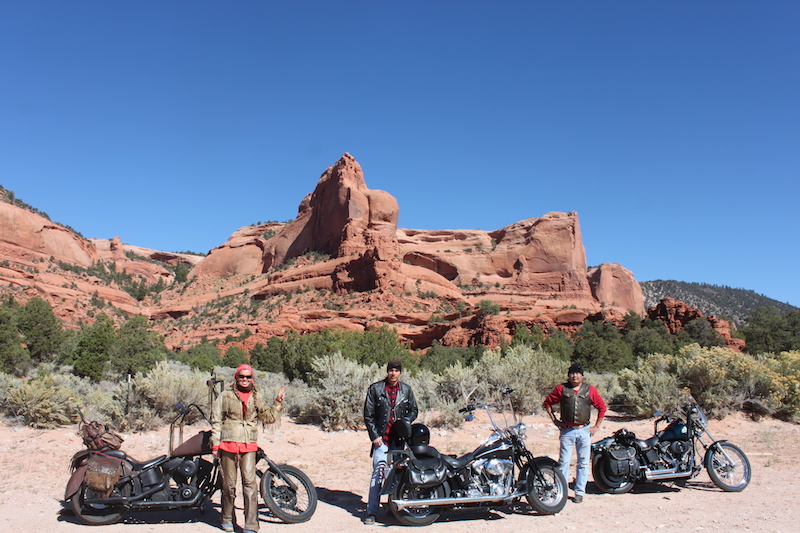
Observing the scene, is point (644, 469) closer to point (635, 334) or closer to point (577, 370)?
point (577, 370)

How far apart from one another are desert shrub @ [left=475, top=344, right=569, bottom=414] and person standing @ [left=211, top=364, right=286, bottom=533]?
8220mm

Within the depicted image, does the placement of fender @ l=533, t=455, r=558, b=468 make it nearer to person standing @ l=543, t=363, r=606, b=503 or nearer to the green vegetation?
person standing @ l=543, t=363, r=606, b=503

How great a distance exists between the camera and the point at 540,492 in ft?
17.7

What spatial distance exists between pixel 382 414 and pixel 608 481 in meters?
2.94

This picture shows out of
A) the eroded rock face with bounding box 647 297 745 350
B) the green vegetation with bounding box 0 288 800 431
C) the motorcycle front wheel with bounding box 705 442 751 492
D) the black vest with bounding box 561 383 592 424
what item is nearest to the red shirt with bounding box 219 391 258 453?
the black vest with bounding box 561 383 592 424

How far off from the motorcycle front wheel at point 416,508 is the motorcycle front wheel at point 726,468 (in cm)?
359

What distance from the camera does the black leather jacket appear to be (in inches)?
209

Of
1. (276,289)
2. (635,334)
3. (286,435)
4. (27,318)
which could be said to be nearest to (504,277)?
(276,289)

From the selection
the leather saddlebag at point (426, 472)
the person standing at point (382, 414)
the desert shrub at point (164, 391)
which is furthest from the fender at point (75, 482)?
the desert shrub at point (164, 391)

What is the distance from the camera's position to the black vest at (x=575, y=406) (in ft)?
18.8

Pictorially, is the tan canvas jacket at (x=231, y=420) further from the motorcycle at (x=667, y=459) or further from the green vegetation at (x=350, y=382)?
the green vegetation at (x=350, y=382)

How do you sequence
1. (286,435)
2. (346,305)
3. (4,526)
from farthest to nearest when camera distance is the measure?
(346,305)
(286,435)
(4,526)

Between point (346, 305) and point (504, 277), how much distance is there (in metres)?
35.4

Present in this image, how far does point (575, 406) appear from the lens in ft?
18.9
